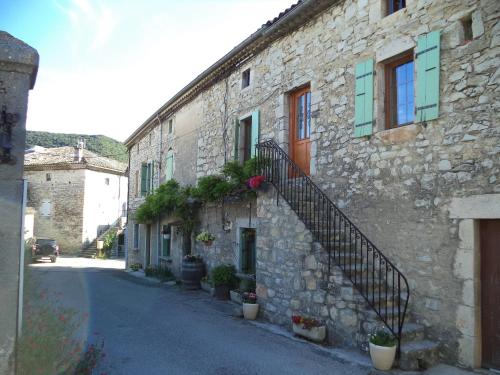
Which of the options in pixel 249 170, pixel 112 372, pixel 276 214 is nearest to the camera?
pixel 112 372

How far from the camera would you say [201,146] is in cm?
1270

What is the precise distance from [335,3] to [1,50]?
6719mm

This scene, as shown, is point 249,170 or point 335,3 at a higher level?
point 335,3

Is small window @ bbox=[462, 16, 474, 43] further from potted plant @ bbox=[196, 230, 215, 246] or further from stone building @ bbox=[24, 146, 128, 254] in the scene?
stone building @ bbox=[24, 146, 128, 254]

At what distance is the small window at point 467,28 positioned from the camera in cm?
556

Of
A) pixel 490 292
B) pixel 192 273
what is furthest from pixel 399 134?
pixel 192 273

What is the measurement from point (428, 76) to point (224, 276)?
626 cm

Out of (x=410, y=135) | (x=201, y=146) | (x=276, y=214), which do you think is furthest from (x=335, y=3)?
(x=201, y=146)

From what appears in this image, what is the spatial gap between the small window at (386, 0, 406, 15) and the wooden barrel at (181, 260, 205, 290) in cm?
799

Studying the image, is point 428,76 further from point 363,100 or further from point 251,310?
point 251,310

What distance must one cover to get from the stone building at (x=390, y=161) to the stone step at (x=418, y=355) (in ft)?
0.06

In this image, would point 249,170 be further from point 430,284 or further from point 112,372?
point 112,372

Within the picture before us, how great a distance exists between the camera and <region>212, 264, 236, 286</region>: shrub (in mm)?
9781

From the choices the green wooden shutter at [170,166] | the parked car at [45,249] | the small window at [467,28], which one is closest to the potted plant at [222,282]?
the green wooden shutter at [170,166]
